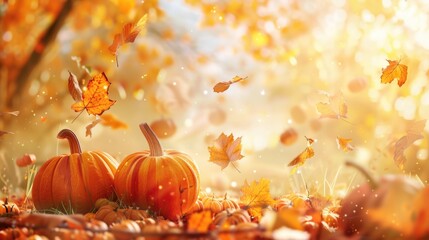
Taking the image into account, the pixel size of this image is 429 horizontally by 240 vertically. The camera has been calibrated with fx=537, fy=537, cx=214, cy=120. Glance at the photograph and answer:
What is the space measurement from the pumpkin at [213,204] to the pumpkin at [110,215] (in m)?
0.52

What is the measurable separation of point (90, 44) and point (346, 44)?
634 cm

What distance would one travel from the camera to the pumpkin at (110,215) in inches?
95.7

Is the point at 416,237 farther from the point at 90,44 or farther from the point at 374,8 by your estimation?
the point at 90,44

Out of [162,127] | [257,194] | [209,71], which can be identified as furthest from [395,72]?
[209,71]

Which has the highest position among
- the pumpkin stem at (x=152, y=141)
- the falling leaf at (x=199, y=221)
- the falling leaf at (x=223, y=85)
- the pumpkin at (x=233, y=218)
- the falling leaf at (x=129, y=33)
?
the falling leaf at (x=129, y=33)

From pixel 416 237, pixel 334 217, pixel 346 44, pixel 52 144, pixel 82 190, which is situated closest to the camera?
pixel 416 237

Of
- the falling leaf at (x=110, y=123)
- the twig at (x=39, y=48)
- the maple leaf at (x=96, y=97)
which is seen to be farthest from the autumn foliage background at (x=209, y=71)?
the maple leaf at (x=96, y=97)

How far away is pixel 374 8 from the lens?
10797mm

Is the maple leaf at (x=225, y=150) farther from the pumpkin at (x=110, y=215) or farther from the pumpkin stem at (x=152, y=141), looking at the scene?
the pumpkin at (x=110, y=215)

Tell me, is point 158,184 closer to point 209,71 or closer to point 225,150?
point 225,150

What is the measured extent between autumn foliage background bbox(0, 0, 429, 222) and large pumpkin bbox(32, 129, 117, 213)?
254 centimetres

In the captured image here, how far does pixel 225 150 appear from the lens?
300cm

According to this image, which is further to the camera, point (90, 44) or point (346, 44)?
point (346, 44)

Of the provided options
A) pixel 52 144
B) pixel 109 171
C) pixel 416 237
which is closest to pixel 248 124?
pixel 52 144
